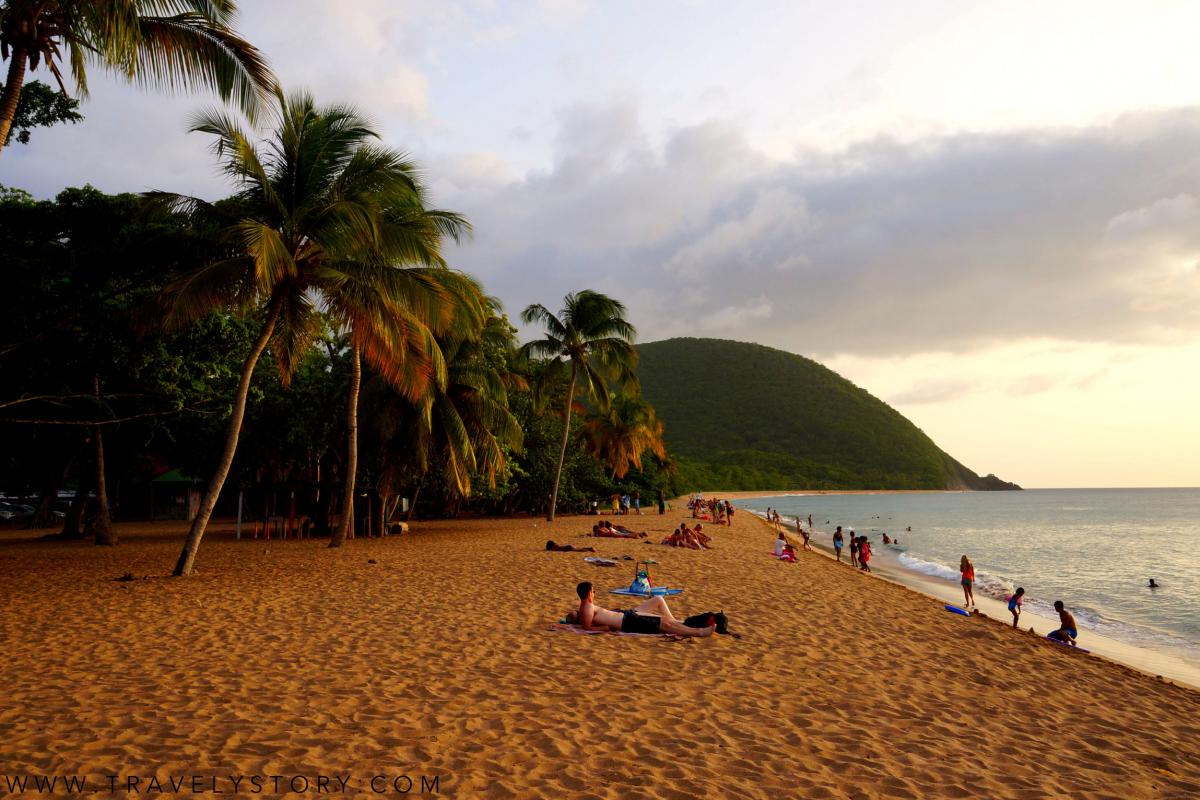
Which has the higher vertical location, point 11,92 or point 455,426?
point 11,92

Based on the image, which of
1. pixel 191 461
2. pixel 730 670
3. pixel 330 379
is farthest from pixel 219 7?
pixel 191 461

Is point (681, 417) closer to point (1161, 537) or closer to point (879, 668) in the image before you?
point (1161, 537)

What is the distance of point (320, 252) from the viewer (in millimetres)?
13180

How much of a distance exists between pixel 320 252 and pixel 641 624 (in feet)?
31.2

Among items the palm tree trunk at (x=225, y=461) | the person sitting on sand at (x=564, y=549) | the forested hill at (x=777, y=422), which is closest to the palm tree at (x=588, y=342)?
the person sitting on sand at (x=564, y=549)

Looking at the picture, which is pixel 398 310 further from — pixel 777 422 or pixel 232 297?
pixel 777 422

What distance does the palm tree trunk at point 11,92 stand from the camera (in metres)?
8.05

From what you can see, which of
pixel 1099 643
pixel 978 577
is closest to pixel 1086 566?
pixel 978 577

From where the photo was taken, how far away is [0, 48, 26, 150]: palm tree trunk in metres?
8.05

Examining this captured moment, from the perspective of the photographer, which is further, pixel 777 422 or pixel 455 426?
pixel 777 422

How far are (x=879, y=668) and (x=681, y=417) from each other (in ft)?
403

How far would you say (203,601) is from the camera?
987 centimetres

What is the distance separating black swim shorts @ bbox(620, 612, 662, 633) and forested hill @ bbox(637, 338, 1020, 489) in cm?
10165

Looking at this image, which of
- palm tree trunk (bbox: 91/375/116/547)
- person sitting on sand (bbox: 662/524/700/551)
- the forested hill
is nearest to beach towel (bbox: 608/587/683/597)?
person sitting on sand (bbox: 662/524/700/551)
